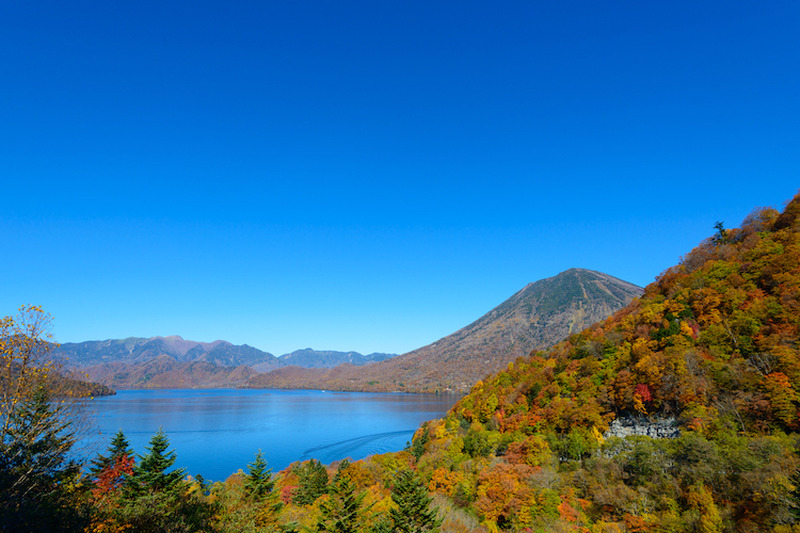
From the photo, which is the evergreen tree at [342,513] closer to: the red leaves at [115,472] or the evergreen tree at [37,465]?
the evergreen tree at [37,465]

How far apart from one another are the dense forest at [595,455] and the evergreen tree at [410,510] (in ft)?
0.42

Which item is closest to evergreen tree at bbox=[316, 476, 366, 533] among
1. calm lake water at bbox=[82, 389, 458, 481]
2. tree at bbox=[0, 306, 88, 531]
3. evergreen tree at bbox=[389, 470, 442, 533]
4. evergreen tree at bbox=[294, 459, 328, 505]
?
evergreen tree at bbox=[389, 470, 442, 533]

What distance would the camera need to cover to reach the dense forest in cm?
1202

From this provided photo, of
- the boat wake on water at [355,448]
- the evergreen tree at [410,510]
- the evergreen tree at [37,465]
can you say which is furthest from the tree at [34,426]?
the boat wake on water at [355,448]

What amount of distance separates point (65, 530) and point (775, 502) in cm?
2982

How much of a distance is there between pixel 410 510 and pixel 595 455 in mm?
21818

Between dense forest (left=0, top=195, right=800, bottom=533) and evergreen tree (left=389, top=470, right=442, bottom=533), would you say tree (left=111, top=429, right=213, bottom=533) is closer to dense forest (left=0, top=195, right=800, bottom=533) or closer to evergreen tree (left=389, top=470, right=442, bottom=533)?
dense forest (left=0, top=195, right=800, bottom=533)

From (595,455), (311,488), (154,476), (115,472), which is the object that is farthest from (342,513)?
(595,455)

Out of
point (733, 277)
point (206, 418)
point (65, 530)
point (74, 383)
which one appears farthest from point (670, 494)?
point (206, 418)

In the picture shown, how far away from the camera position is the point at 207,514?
15.5 metres

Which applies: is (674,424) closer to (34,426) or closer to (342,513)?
(342,513)

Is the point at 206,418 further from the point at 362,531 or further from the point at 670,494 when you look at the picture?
the point at 670,494

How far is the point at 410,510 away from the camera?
21.1m

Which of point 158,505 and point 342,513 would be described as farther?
point 342,513
